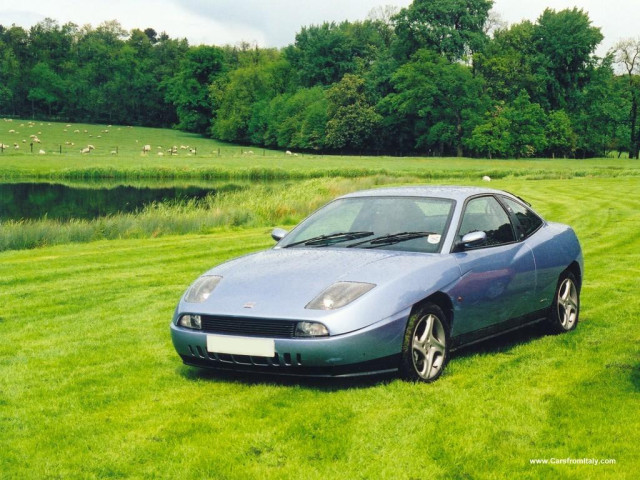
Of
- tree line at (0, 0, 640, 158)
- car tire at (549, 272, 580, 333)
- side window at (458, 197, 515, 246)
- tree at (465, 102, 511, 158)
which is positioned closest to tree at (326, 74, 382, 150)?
tree line at (0, 0, 640, 158)

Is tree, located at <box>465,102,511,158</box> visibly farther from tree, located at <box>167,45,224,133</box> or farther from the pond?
tree, located at <box>167,45,224,133</box>

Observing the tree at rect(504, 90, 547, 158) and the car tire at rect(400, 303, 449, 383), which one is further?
the tree at rect(504, 90, 547, 158)

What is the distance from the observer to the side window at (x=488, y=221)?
7.73 metres

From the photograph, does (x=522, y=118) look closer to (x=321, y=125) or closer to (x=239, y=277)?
(x=321, y=125)

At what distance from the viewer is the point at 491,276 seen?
7.39m

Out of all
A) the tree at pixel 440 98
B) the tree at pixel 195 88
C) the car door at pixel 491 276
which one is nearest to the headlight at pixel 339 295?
the car door at pixel 491 276

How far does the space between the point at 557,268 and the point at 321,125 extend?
4011 inches

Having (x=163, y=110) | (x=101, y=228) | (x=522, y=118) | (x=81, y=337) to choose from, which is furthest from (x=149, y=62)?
(x=81, y=337)

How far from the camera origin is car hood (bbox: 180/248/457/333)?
617cm

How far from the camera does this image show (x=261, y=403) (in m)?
6.04

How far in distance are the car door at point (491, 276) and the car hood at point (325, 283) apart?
0.34 meters

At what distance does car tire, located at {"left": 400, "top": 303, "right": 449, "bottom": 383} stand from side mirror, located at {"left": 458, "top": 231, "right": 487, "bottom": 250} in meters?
0.78

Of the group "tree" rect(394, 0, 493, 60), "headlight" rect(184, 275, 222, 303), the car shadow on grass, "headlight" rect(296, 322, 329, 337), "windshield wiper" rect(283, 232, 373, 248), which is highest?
"tree" rect(394, 0, 493, 60)

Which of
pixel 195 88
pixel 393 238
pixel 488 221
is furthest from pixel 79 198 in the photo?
pixel 195 88
